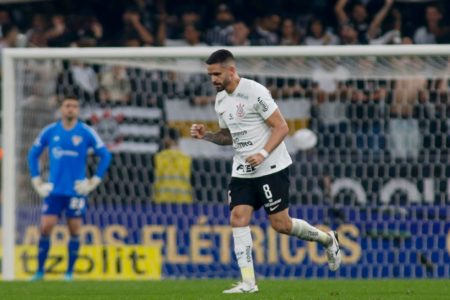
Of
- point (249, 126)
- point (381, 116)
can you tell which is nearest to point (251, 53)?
point (381, 116)

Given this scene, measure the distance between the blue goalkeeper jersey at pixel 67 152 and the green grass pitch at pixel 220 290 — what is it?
232 cm

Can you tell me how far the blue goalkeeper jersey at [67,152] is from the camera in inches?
575

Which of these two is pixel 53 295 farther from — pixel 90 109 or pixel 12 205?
pixel 90 109

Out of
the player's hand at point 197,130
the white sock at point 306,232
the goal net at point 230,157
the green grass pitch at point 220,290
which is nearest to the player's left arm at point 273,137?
the player's hand at point 197,130

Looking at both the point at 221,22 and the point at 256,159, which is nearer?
the point at 256,159

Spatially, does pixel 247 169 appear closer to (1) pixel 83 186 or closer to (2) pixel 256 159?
(2) pixel 256 159

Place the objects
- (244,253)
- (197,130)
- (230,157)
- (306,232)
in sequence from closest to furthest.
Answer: (244,253), (197,130), (306,232), (230,157)

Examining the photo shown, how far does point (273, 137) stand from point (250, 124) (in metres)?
0.28

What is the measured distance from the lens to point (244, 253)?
9.83 meters

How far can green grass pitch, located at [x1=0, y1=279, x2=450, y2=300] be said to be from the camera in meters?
9.63

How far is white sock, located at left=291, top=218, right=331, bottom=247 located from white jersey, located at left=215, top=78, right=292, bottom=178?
54 centimetres

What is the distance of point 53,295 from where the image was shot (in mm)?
10289

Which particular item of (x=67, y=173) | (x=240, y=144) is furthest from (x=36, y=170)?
(x=240, y=144)

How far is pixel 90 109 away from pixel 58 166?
2361 mm
